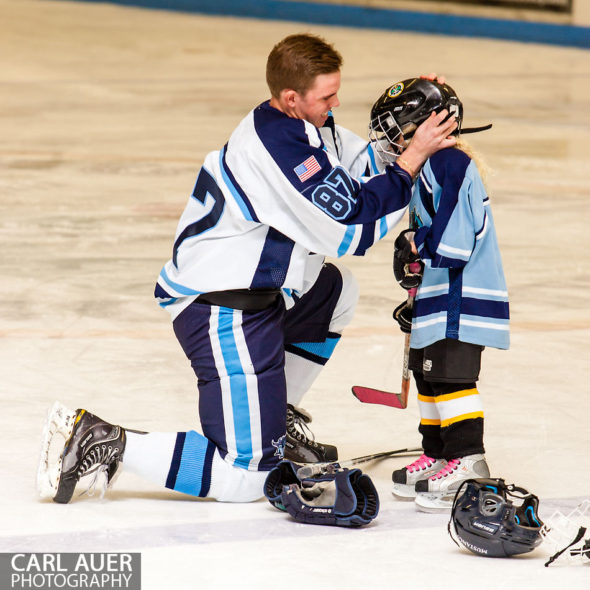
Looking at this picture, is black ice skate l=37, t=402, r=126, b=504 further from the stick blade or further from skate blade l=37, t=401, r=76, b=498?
the stick blade

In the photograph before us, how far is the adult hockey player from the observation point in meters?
2.81

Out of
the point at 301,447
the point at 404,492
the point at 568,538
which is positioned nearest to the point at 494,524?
the point at 568,538

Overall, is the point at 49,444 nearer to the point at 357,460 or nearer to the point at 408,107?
the point at 357,460

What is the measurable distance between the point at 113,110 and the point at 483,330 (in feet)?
19.7

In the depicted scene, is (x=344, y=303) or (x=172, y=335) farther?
(x=172, y=335)

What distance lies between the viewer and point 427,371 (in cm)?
288

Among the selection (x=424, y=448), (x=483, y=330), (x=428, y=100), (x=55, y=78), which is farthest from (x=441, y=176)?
(x=55, y=78)

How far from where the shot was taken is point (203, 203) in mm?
2934

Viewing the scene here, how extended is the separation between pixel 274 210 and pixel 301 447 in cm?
67

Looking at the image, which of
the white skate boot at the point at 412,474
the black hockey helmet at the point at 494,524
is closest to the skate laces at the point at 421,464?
the white skate boot at the point at 412,474

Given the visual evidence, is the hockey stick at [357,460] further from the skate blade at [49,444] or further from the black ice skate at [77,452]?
the skate blade at [49,444]

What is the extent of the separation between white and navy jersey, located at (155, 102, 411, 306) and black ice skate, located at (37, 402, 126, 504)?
1.23 feet

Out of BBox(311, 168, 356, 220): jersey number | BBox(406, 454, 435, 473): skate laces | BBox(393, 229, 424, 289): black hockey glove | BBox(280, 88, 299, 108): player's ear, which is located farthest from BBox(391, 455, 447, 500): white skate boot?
BBox(280, 88, 299, 108): player's ear

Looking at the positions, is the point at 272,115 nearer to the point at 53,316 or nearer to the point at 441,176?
the point at 441,176
